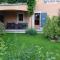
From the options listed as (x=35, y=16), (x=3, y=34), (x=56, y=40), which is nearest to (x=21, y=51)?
(x=56, y=40)

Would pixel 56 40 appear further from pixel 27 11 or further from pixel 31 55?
pixel 31 55

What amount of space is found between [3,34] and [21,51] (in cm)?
2378

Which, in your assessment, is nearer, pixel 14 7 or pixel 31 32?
pixel 31 32

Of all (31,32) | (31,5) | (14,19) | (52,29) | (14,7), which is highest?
(31,5)

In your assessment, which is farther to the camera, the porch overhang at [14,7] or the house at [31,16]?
the house at [31,16]

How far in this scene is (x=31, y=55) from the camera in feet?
21.8

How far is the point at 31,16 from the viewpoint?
114ft

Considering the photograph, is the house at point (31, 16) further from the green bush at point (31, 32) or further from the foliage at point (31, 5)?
the green bush at point (31, 32)

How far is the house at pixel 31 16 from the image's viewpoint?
34844 millimetres

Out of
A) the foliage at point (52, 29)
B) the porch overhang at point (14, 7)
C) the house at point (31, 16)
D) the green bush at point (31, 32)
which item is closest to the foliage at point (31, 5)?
the porch overhang at point (14, 7)

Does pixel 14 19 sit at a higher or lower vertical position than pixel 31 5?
lower

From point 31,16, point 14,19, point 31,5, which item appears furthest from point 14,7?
point 14,19

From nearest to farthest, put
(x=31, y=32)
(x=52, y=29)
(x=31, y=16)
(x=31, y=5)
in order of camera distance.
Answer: (x=52, y=29)
(x=31, y=32)
(x=31, y=5)
(x=31, y=16)

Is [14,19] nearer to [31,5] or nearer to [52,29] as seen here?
[31,5]
